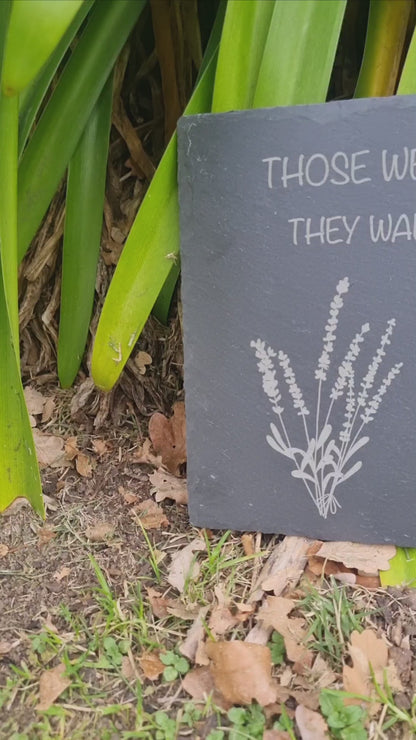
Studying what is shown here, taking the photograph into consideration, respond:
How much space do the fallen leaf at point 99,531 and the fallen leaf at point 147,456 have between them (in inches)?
4.4

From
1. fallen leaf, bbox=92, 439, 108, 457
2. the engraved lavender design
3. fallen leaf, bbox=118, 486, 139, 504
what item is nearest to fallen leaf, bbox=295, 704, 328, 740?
the engraved lavender design

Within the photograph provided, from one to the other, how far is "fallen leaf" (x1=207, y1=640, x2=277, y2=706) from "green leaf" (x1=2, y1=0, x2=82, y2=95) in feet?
1.83

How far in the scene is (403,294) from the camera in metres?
0.61

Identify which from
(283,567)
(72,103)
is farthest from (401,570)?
(72,103)

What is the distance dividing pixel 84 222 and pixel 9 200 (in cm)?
17

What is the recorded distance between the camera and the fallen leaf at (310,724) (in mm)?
504

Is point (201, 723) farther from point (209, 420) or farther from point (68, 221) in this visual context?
point (68, 221)

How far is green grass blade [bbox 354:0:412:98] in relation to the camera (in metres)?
0.65

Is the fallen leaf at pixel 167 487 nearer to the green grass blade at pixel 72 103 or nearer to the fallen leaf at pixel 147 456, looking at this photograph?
the fallen leaf at pixel 147 456

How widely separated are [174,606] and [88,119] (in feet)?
2.00

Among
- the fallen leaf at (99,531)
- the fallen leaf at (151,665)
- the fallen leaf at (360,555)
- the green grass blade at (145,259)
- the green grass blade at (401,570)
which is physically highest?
the green grass blade at (145,259)

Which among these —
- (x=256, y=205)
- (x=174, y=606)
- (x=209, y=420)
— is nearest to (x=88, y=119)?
(x=256, y=205)

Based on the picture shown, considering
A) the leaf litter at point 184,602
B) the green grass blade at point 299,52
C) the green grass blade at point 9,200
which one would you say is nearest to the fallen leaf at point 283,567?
the leaf litter at point 184,602

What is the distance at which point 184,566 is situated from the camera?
0.67 metres
